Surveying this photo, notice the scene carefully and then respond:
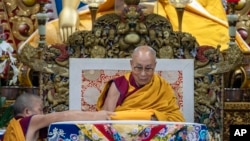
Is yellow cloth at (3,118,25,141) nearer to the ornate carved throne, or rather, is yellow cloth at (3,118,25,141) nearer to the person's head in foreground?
the person's head in foreground

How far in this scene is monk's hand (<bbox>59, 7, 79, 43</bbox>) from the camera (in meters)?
10.1

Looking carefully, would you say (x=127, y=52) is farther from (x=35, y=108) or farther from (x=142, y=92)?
(x=35, y=108)

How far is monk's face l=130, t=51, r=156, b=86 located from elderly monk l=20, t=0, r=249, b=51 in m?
1.83

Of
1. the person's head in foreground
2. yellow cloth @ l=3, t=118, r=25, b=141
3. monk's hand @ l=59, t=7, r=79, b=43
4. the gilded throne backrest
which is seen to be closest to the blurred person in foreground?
yellow cloth @ l=3, t=118, r=25, b=141

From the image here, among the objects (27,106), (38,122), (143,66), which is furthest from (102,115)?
(143,66)

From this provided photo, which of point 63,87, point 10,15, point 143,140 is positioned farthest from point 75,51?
point 10,15

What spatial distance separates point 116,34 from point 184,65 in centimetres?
46

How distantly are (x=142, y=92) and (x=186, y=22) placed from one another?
8.17 ft

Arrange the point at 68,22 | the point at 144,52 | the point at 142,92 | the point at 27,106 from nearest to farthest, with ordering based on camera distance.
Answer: the point at 27,106, the point at 144,52, the point at 142,92, the point at 68,22

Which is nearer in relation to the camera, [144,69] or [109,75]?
[144,69]

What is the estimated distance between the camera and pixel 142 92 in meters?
8.34

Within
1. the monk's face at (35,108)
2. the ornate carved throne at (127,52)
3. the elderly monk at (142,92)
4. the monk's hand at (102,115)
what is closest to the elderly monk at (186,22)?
the ornate carved throne at (127,52)

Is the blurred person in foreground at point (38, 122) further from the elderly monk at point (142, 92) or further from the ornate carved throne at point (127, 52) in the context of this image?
the ornate carved throne at point (127, 52)

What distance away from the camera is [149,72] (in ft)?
27.1
